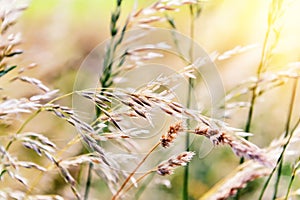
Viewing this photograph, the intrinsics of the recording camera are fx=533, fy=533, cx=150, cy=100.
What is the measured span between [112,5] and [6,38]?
0.17 m

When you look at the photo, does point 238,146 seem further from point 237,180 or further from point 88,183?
point 88,183

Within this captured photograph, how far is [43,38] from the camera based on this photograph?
812 millimetres

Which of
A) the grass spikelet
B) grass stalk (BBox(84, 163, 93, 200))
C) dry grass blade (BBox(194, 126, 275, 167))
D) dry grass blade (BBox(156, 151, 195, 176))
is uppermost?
dry grass blade (BBox(194, 126, 275, 167))

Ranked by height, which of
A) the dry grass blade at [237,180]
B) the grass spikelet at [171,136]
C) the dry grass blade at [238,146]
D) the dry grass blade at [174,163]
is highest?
the dry grass blade at [238,146]

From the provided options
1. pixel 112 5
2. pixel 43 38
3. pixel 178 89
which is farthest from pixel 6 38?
pixel 178 89

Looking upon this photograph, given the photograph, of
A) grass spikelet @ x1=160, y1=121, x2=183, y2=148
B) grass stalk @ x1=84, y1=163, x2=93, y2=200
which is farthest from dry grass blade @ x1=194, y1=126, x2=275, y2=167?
grass stalk @ x1=84, y1=163, x2=93, y2=200

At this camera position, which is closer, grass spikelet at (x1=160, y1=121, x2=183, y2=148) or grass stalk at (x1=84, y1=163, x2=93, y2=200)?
grass spikelet at (x1=160, y1=121, x2=183, y2=148)

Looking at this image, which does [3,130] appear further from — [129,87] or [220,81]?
[220,81]

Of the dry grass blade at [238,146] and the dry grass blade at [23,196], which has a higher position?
the dry grass blade at [238,146]

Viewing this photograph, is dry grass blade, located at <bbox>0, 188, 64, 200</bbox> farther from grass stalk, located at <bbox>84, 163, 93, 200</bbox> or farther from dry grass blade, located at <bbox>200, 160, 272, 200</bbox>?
dry grass blade, located at <bbox>200, 160, 272, 200</bbox>

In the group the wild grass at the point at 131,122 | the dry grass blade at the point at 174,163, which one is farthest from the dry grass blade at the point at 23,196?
the dry grass blade at the point at 174,163

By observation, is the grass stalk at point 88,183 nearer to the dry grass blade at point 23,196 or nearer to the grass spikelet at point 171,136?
the dry grass blade at point 23,196

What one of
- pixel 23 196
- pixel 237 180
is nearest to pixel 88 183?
pixel 23 196

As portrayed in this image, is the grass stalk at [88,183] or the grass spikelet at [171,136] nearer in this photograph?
the grass spikelet at [171,136]
